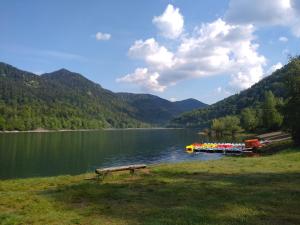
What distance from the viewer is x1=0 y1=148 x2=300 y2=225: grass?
14.5m

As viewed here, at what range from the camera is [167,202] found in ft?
58.2

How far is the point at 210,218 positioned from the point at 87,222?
5.29 m

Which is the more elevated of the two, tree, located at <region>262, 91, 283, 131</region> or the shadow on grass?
tree, located at <region>262, 91, 283, 131</region>

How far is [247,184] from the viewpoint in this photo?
22641 mm

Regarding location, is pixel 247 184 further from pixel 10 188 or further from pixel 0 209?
pixel 10 188

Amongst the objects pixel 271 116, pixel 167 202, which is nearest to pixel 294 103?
pixel 167 202

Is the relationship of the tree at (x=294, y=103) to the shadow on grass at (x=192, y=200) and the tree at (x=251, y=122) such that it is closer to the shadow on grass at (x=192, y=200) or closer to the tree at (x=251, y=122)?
the shadow on grass at (x=192, y=200)

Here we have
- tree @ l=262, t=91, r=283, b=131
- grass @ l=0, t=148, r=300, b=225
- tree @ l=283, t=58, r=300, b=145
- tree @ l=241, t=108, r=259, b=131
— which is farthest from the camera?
tree @ l=241, t=108, r=259, b=131

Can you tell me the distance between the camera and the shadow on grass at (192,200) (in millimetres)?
14578

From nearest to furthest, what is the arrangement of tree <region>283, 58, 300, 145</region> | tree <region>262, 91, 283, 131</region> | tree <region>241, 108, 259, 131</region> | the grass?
the grass < tree <region>283, 58, 300, 145</region> < tree <region>262, 91, 283, 131</region> < tree <region>241, 108, 259, 131</region>

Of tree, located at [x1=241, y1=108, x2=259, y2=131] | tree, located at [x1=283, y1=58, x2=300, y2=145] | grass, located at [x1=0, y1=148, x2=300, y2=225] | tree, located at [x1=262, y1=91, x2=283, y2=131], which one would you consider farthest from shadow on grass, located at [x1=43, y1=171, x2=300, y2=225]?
tree, located at [x1=241, y1=108, x2=259, y2=131]

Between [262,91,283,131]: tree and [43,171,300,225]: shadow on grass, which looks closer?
[43,171,300,225]: shadow on grass

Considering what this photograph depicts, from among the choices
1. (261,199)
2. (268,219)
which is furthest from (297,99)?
(268,219)

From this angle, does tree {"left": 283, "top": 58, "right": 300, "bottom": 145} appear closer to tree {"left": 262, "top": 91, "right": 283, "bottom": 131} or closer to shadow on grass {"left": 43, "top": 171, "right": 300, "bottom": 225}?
shadow on grass {"left": 43, "top": 171, "right": 300, "bottom": 225}
